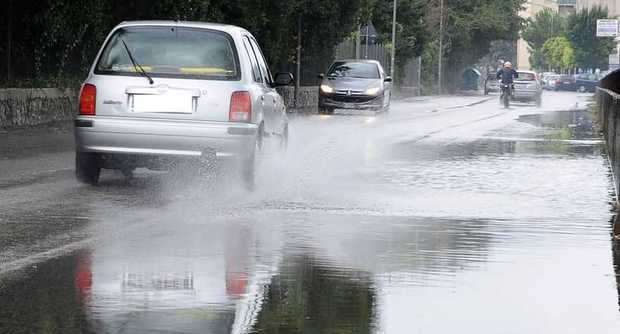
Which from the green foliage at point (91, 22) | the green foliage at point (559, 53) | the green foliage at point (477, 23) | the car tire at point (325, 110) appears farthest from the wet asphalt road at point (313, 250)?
the green foliage at point (559, 53)

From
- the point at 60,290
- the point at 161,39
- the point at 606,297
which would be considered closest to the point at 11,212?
the point at 161,39

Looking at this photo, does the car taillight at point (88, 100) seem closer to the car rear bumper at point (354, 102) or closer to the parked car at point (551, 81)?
the car rear bumper at point (354, 102)

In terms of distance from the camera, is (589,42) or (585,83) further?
(589,42)

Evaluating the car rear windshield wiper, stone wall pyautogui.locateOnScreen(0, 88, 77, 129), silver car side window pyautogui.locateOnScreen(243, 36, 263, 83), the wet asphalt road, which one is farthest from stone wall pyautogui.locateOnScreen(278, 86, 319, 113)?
the car rear windshield wiper

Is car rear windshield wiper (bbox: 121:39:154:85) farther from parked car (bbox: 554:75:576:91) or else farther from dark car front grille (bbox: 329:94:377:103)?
parked car (bbox: 554:75:576:91)

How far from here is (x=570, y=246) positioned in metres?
10.7

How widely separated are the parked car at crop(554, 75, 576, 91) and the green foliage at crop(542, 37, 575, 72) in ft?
122

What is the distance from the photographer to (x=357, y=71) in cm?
4078

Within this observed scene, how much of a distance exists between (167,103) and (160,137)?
1.14ft

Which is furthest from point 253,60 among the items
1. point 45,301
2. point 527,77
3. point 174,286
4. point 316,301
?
point 527,77

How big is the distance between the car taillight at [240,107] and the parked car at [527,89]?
148 ft

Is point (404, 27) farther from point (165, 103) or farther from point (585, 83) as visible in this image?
point (165, 103)

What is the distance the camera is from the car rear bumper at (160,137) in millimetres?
14070

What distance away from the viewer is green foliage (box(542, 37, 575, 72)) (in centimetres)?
15675
